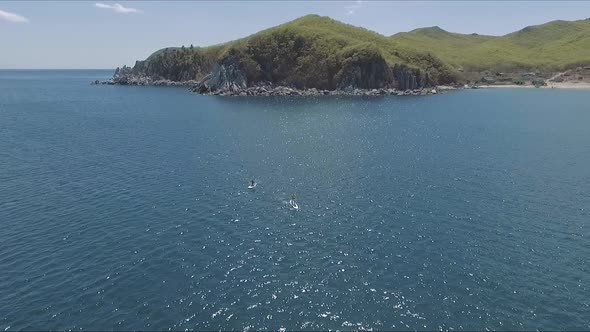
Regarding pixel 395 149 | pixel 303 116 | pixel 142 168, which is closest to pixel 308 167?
pixel 395 149

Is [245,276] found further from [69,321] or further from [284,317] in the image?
[69,321]

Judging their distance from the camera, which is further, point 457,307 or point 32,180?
point 32,180

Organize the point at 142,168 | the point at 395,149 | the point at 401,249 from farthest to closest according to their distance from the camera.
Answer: the point at 395,149
the point at 142,168
the point at 401,249

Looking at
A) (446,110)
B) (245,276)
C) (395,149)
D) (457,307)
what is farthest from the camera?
(446,110)

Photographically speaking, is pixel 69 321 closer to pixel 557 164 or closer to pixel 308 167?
pixel 308 167

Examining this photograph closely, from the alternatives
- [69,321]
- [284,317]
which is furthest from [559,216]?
[69,321]

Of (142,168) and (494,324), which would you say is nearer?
(494,324)
